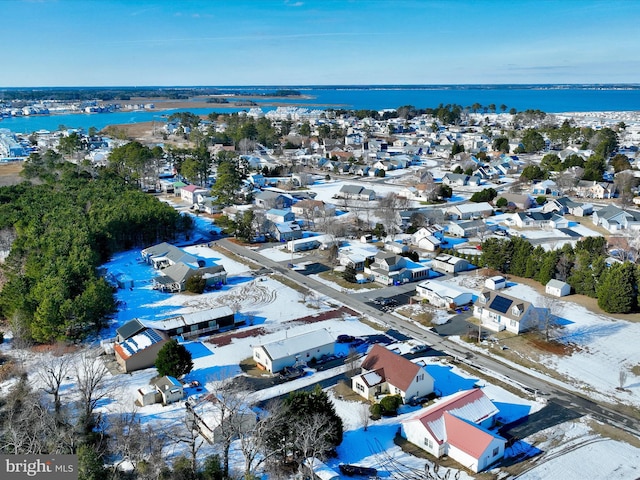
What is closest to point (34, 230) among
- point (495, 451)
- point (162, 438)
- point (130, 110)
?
point (162, 438)

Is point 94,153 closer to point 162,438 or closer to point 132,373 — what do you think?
point 132,373

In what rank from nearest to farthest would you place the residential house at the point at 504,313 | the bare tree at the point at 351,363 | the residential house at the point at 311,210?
the bare tree at the point at 351,363
the residential house at the point at 504,313
the residential house at the point at 311,210

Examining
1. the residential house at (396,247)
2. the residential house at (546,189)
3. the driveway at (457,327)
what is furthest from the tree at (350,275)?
the residential house at (546,189)

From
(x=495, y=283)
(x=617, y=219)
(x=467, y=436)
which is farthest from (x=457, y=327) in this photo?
A: (x=617, y=219)

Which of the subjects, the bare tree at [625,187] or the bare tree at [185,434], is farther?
the bare tree at [625,187]

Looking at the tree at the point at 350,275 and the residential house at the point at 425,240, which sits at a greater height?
the residential house at the point at 425,240

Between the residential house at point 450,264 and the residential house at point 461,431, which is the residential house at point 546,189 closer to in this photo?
the residential house at point 450,264

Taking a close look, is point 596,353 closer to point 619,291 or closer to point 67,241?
point 619,291
